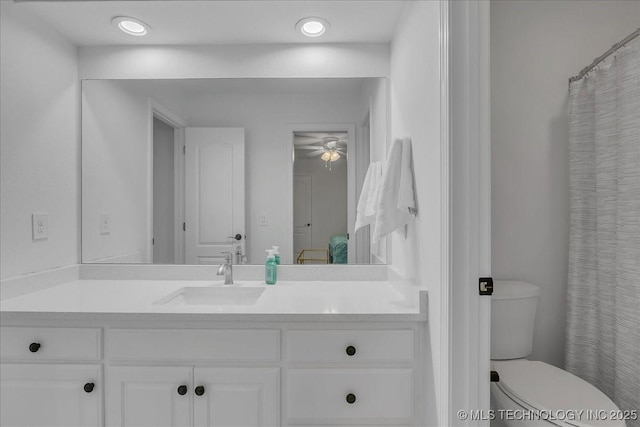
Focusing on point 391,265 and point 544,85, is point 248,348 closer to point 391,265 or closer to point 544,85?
point 391,265

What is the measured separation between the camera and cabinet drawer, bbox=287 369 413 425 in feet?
4.35

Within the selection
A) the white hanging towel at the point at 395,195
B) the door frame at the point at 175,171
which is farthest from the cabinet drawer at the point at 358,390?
the door frame at the point at 175,171

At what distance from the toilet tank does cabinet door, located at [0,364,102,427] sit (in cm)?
166

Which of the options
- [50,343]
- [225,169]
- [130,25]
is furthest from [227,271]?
[130,25]

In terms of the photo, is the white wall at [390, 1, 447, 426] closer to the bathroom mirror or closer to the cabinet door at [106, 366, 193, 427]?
the bathroom mirror

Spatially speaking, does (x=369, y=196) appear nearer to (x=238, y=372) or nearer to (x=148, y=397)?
(x=238, y=372)

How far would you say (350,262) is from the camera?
1936 millimetres

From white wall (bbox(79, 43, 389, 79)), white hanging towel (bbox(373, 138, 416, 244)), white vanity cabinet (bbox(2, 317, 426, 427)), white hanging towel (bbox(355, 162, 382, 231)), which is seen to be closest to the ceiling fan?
white hanging towel (bbox(355, 162, 382, 231))

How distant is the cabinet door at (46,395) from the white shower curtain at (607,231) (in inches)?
82.3

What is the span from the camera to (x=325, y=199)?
196 centimetres

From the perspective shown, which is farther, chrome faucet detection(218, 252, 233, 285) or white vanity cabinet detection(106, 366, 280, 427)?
chrome faucet detection(218, 252, 233, 285)

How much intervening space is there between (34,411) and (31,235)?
75 centimetres

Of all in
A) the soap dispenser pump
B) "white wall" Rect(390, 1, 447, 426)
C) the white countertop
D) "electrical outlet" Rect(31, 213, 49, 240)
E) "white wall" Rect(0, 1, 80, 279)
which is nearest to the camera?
"white wall" Rect(390, 1, 447, 426)

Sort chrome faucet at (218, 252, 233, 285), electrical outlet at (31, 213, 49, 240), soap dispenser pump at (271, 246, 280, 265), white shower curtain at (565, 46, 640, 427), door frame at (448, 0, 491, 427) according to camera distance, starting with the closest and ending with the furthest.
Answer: door frame at (448, 0, 491, 427) < white shower curtain at (565, 46, 640, 427) < electrical outlet at (31, 213, 49, 240) < chrome faucet at (218, 252, 233, 285) < soap dispenser pump at (271, 246, 280, 265)
